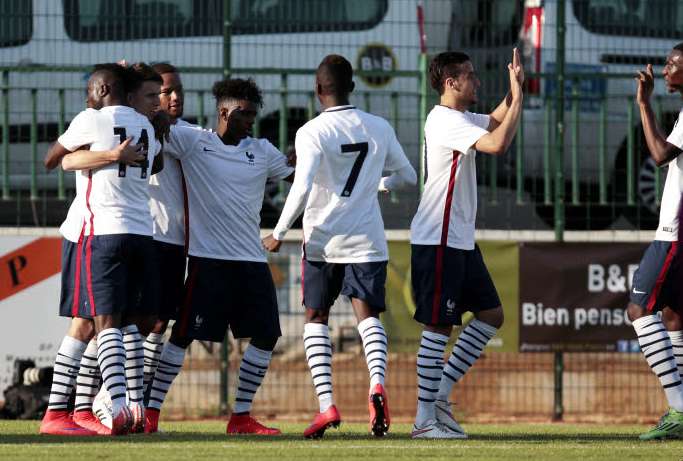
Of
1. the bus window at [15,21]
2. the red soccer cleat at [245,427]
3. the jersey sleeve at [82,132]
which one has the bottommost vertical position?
the red soccer cleat at [245,427]

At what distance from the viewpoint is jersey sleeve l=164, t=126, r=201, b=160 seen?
9320mm

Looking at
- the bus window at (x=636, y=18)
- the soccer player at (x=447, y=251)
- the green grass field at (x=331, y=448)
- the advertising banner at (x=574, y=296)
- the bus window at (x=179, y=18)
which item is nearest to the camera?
the green grass field at (x=331, y=448)

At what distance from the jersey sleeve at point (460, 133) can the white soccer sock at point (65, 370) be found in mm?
2237

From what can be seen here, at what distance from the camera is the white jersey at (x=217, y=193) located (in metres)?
9.33

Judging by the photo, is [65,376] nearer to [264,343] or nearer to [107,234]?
[107,234]

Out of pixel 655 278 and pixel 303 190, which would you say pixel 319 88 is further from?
pixel 655 278

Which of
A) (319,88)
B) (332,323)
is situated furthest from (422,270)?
(332,323)

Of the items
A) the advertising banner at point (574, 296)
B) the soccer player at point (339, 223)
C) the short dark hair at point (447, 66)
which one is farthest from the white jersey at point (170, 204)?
the advertising banner at point (574, 296)

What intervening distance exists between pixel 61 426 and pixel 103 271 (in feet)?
2.97

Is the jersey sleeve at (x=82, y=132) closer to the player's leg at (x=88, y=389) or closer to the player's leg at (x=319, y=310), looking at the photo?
the player's leg at (x=88, y=389)

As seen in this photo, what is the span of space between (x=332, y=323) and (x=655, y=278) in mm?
4058

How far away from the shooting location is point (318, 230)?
29.1 feet

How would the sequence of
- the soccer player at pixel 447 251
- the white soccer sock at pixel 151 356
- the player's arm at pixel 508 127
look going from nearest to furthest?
the player's arm at pixel 508 127
the soccer player at pixel 447 251
the white soccer sock at pixel 151 356

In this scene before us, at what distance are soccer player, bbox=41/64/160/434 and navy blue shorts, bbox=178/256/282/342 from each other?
1.63 ft
